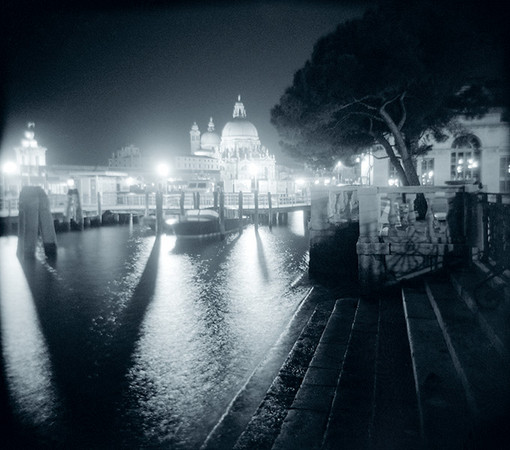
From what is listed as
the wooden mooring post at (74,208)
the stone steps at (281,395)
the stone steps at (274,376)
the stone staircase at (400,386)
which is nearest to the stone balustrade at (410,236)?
the stone steps at (274,376)

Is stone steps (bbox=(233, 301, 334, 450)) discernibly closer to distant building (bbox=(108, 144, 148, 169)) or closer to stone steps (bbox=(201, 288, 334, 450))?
stone steps (bbox=(201, 288, 334, 450))

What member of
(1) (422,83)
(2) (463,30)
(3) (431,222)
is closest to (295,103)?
(1) (422,83)

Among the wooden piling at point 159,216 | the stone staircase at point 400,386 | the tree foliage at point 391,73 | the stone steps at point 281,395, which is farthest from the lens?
the wooden piling at point 159,216

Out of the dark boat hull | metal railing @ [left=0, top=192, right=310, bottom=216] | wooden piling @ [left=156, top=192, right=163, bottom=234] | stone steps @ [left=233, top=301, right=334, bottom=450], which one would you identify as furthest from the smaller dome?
stone steps @ [left=233, top=301, right=334, bottom=450]

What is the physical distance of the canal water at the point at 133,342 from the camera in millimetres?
4227

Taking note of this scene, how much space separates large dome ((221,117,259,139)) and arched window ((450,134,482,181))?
5648 centimetres

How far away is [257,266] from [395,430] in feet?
31.9

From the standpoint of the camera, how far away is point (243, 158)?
63.0 metres

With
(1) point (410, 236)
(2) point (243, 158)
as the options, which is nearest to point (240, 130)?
(2) point (243, 158)

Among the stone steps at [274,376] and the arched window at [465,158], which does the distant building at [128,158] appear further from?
the stone steps at [274,376]

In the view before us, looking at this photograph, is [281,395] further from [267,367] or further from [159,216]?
[159,216]

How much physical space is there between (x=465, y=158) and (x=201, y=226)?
1457cm

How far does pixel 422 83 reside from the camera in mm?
13758

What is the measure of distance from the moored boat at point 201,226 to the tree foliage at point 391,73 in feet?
26.7
